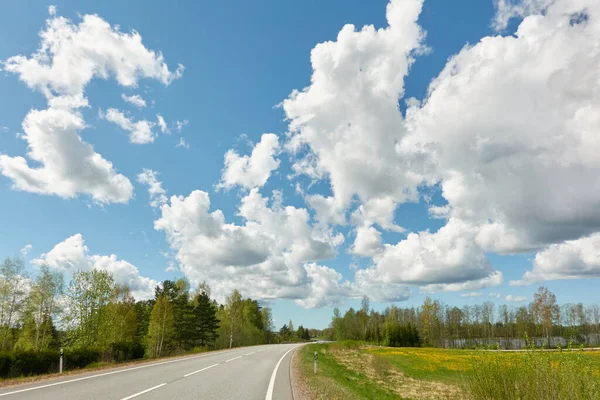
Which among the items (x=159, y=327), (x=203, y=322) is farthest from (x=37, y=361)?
(x=203, y=322)

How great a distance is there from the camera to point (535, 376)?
616cm

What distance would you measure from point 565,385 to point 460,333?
123456mm

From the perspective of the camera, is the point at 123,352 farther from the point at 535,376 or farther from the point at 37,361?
the point at 535,376

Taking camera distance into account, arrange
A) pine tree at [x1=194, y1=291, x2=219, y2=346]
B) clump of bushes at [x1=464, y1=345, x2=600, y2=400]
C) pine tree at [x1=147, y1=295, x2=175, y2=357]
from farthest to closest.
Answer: pine tree at [x1=194, y1=291, x2=219, y2=346] → pine tree at [x1=147, y1=295, x2=175, y2=357] → clump of bushes at [x1=464, y1=345, x2=600, y2=400]

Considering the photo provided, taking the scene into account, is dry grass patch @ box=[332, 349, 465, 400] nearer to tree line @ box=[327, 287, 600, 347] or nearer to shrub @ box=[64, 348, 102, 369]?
shrub @ box=[64, 348, 102, 369]

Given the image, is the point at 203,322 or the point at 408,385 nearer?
the point at 408,385

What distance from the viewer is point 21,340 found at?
3953 centimetres

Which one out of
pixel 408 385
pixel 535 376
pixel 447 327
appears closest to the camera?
pixel 535 376

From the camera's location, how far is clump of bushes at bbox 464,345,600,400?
5.68 meters

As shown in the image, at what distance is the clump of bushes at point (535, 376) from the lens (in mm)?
5684

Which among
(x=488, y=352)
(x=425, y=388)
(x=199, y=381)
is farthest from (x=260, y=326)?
(x=488, y=352)

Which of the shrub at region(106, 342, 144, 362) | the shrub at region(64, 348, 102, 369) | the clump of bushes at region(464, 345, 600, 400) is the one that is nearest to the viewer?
the clump of bushes at region(464, 345, 600, 400)

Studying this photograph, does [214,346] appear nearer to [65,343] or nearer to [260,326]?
[65,343]

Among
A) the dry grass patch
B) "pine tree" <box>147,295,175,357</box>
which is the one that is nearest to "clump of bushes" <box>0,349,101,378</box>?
the dry grass patch
